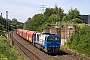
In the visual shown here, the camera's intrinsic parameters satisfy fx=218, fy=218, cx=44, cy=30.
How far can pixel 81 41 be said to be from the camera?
3406 cm

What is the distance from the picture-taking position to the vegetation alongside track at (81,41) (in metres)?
31.7

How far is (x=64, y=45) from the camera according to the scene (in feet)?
138

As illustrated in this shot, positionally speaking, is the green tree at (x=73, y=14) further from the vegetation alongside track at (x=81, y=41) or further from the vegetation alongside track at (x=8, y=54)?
the vegetation alongside track at (x=8, y=54)

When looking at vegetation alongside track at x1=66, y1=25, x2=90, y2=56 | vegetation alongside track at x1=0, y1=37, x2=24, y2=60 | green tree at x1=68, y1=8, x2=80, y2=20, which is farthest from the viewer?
green tree at x1=68, y1=8, x2=80, y2=20

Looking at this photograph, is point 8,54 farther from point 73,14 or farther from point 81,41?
point 73,14

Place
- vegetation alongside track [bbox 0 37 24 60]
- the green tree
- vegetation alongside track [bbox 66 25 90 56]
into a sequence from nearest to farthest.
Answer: vegetation alongside track [bbox 0 37 24 60] → vegetation alongside track [bbox 66 25 90 56] → the green tree

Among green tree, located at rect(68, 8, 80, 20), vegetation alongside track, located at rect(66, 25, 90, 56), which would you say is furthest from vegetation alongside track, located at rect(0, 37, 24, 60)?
green tree, located at rect(68, 8, 80, 20)

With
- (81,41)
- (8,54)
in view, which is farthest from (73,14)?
(8,54)

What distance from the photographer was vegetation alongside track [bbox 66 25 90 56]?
31.7m

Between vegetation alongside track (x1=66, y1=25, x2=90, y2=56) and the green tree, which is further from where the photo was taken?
the green tree

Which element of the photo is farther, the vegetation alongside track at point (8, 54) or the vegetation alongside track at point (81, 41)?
the vegetation alongside track at point (81, 41)

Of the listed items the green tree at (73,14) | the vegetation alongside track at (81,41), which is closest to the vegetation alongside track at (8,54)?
the vegetation alongside track at (81,41)

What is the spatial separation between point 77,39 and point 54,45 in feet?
23.6

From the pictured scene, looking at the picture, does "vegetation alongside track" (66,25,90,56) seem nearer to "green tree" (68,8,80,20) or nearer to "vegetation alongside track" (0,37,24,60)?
"vegetation alongside track" (0,37,24,60)
